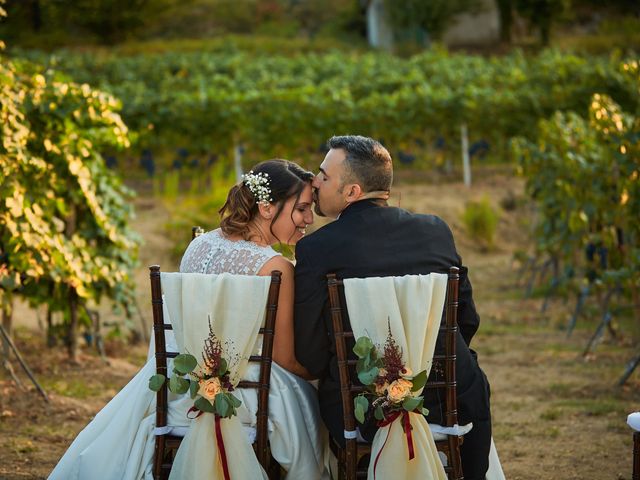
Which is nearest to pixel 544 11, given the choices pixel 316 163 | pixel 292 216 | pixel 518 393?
pixel 316 163

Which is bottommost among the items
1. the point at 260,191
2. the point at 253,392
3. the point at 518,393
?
the point at 518,393

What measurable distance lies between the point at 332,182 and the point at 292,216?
24cm

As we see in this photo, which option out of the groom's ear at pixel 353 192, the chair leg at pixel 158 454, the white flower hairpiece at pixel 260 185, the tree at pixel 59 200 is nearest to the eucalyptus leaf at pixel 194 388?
the chair leg at pixel 158 454

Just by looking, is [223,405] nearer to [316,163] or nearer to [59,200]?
[59,200]

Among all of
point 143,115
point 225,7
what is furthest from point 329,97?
point 225,7

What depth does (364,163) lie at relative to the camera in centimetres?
390

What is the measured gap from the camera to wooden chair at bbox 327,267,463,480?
365 centimetres

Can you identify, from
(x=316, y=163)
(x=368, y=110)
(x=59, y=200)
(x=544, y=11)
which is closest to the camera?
(x=59, y=200)

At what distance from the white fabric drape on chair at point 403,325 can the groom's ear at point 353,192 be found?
1.41 ft

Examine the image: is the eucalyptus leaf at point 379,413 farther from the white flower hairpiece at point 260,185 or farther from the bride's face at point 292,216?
the white flower hairpiece at point 260,185

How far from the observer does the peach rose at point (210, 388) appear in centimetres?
365

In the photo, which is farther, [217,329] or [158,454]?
[158,454]

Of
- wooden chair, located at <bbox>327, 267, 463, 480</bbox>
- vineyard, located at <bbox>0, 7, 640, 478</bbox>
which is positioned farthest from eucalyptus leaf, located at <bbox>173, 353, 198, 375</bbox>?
vineyard, located at <bbox>0, 7, 640, 478</bbox>

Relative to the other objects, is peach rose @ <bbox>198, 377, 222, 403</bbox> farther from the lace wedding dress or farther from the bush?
the bush
